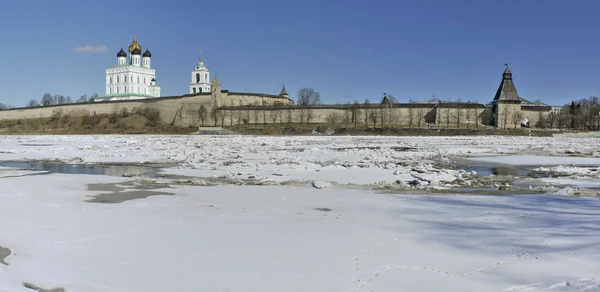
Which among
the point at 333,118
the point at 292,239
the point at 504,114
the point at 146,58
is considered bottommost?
the point at 292,239

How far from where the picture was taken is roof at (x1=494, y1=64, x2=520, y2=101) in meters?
67.2

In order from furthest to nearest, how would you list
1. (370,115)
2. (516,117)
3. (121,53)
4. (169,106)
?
(121,53), (169,106), (370,115), (516,117)

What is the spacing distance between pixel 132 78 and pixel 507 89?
64899mm

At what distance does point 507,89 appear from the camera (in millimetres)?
67938

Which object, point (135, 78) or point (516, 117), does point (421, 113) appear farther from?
point (135, 78)

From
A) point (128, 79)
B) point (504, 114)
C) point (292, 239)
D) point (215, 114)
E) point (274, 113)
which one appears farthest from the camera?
point (128, 79)

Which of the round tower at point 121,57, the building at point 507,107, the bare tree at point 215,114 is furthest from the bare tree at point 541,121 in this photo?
the round tower at point 121,57

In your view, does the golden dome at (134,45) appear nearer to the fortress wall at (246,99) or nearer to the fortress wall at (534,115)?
the fortress wall at (246,99)

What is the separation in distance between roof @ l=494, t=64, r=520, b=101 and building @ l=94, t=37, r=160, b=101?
6236cm

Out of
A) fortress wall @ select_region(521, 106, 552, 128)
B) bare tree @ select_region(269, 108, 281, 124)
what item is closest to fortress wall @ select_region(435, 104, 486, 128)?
fortress wall @ select_region(521, 106, 552, 128)

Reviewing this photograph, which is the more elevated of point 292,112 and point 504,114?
point 292,112

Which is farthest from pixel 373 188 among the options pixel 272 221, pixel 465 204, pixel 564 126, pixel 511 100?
pixel 564 126

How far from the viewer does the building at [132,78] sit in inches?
3679

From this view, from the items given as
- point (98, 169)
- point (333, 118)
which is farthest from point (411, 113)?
point (98, 169)
